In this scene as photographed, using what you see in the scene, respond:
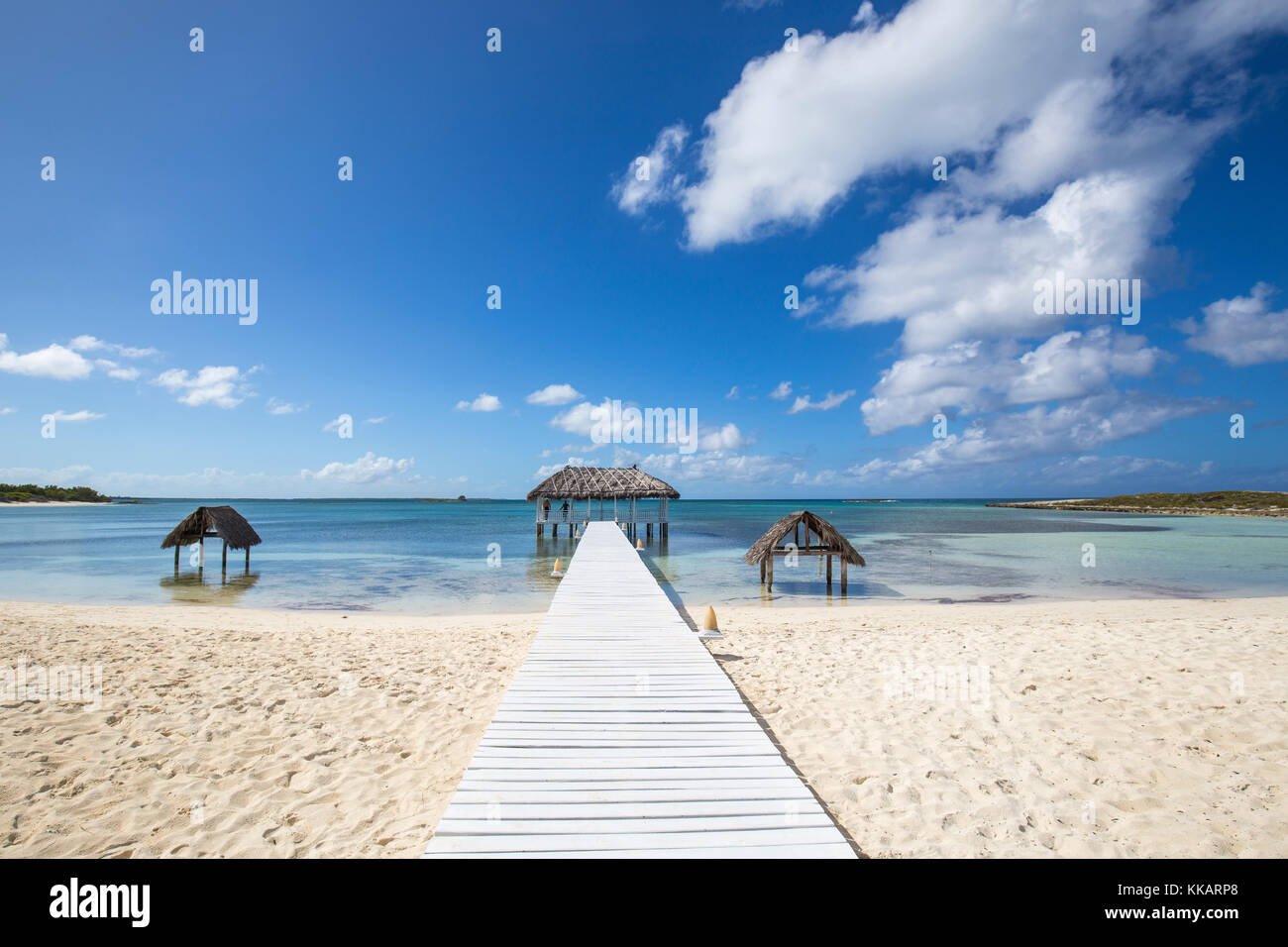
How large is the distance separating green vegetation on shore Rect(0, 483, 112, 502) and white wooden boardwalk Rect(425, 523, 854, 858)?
116459mm

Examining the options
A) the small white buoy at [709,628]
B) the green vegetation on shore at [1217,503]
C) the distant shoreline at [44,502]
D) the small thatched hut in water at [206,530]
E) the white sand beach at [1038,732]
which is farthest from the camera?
the distant shoreline at [44,502]

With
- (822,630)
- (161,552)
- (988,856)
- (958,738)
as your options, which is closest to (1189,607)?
(822,630)

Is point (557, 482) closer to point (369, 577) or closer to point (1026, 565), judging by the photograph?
point (369, 577)

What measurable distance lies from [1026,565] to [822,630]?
54.4 ft

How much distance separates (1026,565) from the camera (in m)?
22.0

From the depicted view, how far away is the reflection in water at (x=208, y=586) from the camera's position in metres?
14.8

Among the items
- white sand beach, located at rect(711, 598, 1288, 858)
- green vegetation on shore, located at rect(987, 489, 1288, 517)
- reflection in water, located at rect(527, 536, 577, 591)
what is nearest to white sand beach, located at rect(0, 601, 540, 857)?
white sand beach, located at rect(711, 598, 1288, 858)

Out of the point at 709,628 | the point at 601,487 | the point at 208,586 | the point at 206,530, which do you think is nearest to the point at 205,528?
the point at 206,530

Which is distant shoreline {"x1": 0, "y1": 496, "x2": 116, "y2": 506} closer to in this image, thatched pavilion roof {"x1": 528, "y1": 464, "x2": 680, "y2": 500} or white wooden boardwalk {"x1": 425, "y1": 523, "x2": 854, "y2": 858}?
thatched pavilion roof {"x1": 528, "y1": 464, "x2": 680, "y2": 500}

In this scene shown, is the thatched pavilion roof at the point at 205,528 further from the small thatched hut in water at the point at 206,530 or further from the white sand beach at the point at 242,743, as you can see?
the white sand beach at the point at 242,743

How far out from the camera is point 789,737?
5.50m

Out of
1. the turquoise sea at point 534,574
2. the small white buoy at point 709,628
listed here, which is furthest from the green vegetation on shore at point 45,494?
the small white buoy at point 709,628

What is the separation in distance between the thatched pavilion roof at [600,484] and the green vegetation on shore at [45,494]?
100432mm
